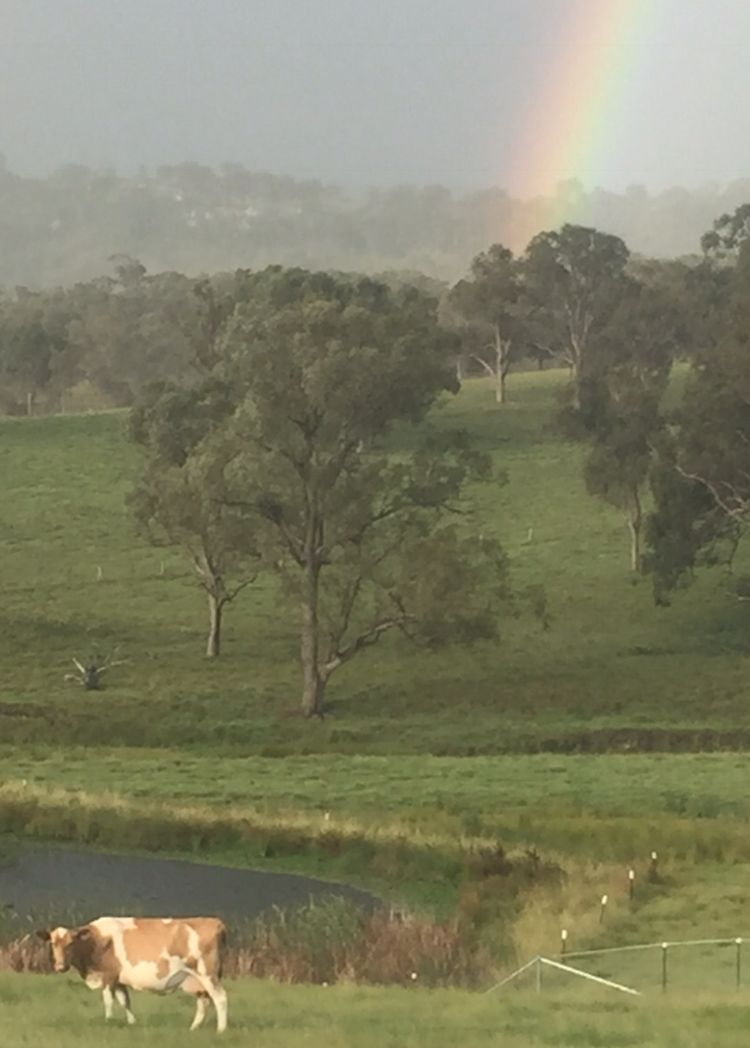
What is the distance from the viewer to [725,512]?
73250mm

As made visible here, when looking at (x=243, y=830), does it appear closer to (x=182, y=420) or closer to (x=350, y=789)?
(x=350, y=789)

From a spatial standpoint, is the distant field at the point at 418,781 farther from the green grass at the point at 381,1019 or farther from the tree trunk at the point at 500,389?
the tree trunk at the point at 500,389

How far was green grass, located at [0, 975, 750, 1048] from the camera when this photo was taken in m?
16.4

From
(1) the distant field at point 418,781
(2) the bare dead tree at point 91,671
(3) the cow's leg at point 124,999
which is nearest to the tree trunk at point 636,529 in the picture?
(2) the bare dead tree at point 91,671

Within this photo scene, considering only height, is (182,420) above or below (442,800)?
above

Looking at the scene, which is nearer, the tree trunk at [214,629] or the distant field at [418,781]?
the distant field at [418,781]

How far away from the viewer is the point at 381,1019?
18047 mm

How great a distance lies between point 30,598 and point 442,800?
144 feet

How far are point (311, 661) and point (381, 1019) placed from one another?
40.4 metres

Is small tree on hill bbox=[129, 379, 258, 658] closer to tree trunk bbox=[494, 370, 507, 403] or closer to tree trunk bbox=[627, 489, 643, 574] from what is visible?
tree trunk bbox=[627, 489, 643, 574]

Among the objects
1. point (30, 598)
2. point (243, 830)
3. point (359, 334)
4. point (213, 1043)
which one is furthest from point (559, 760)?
point (30, 598)

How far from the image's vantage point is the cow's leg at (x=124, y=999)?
671 inches

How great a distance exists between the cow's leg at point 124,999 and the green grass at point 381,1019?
18cm

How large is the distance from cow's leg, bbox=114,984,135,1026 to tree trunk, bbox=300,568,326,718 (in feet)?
132
